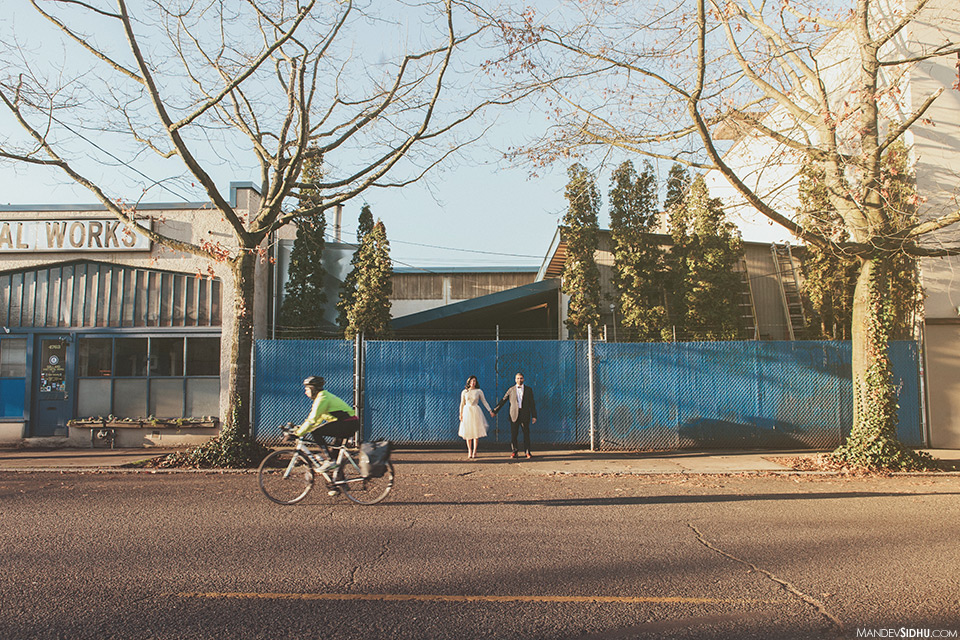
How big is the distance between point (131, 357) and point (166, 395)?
1.27m

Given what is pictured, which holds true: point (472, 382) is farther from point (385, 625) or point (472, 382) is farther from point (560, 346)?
point (385, 625)

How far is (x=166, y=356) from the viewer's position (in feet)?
51.4

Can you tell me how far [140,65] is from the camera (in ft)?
35.6

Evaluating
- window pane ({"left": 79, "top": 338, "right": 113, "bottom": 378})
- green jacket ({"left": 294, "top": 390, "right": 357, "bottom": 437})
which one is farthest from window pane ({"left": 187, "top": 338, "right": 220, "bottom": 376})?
green jacket ({"left": 294, "top": 390, "right": 357, "bottom": 437})

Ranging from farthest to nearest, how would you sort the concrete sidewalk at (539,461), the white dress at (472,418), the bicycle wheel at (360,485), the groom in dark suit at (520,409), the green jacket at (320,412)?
the groom in dark suit at (520,409) → the white dress at (472,418) → the concrete sidewalk at (539,461) → the bicycle wheel at (360,485) → the green jacket at (320,412)

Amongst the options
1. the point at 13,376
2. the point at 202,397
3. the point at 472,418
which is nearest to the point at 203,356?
the point at 202,397

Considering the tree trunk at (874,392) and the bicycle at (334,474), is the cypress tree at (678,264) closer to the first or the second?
the tree trunk at (874,392)

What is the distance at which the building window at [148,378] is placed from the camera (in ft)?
51.1

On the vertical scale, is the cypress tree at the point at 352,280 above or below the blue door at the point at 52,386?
above

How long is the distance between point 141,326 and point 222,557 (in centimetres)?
1174

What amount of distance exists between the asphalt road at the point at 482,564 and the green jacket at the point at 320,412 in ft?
3.21

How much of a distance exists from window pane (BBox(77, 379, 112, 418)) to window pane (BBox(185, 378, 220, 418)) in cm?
196

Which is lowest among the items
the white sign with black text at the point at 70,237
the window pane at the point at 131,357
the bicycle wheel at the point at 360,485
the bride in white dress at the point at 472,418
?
the bicycle wheel at the point at 360,485

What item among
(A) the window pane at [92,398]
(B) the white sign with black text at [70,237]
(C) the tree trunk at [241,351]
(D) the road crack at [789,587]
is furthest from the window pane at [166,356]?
(D) the road crack at [789,587]
